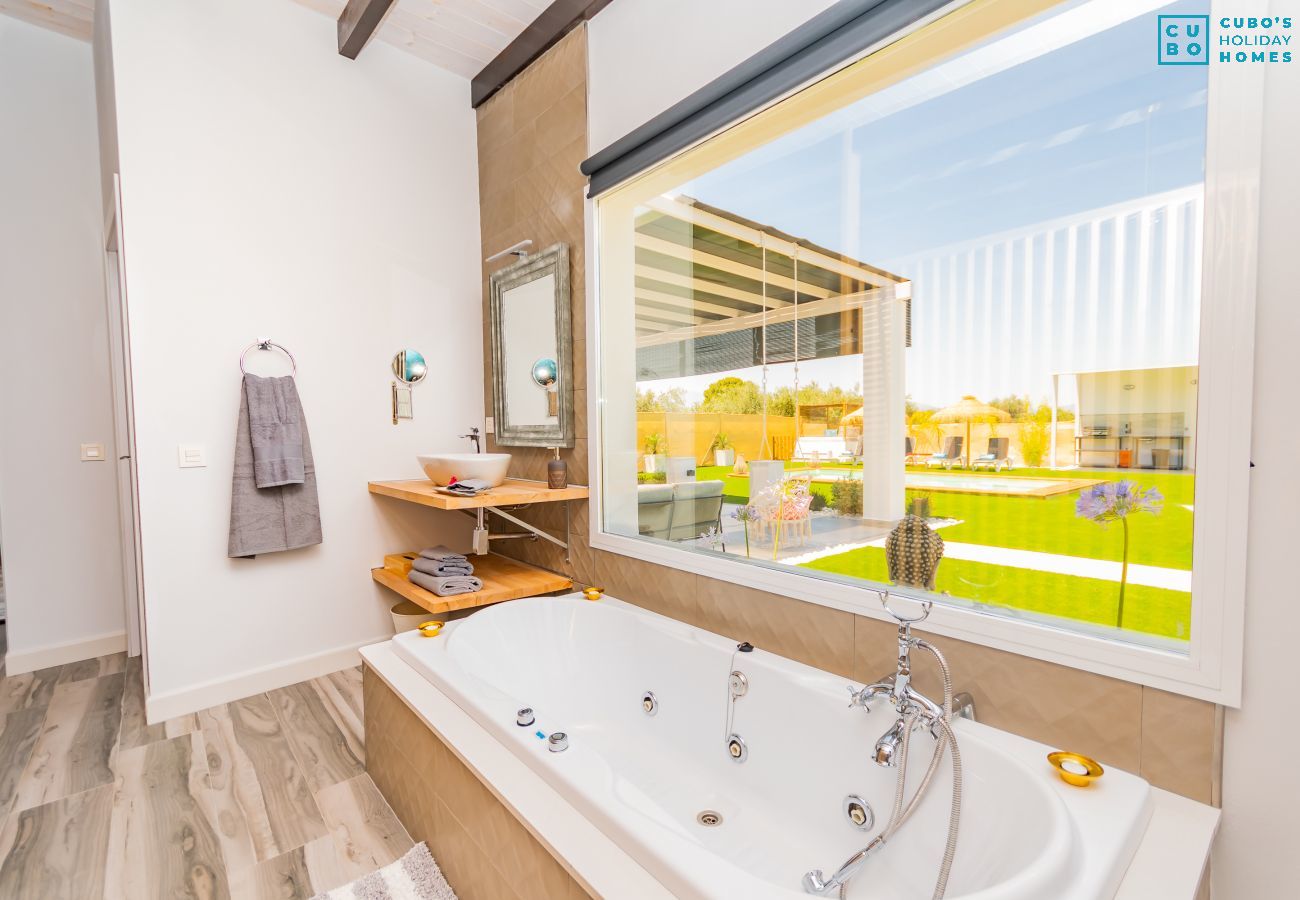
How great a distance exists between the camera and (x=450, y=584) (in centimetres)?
251

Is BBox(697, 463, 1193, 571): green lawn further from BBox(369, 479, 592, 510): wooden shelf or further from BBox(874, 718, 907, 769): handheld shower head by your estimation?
BBox(369, 479, 592, 510): wooden shelf

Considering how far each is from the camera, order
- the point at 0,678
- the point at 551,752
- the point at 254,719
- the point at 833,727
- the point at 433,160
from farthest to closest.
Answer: the point at 433,160
the point at 0,678
the point at 254,719
the point at 833,727
the point at 551,752

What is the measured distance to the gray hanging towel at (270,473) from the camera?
2.61 meters

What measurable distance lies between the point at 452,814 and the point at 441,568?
47.3 inches

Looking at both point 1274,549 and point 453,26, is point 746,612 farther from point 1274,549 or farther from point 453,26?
point 453,26

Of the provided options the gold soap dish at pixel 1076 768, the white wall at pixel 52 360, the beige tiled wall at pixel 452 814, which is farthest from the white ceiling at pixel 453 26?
the gold soap dish at pixel 1076 768

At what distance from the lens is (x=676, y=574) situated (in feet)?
7.54

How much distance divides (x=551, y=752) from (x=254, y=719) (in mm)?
1864

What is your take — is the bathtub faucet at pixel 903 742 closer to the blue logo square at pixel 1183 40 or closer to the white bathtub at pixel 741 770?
the white bathtub at pixel 741 770

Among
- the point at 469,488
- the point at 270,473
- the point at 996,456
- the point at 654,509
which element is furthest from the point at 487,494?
the point at 996,456

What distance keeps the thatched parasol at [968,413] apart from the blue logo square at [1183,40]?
760mm

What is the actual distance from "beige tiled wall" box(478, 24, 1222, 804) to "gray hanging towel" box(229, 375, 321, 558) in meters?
1.01

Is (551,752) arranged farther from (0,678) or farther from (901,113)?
(0,678)

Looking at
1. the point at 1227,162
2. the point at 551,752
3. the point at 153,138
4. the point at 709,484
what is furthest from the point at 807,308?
the point at 153,138
